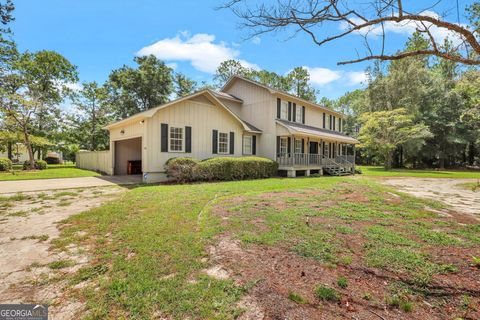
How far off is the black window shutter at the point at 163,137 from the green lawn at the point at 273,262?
6556 millimetres

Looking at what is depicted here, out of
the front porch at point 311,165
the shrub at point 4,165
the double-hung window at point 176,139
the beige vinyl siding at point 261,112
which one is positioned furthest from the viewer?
the beige vinyl siding at point 261,112

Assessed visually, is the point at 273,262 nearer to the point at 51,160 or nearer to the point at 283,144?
the point at 283,144

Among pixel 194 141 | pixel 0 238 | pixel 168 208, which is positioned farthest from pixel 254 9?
pixel 194 141

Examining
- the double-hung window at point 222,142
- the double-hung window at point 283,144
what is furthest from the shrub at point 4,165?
the double-hung window at point 283,144

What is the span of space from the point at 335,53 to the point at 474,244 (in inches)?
161

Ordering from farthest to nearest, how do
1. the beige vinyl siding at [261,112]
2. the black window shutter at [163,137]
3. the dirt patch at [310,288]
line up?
the beige vinyl siding at [261,112] < the black window shutter at [163,137] < the dirt patch at [310,288]

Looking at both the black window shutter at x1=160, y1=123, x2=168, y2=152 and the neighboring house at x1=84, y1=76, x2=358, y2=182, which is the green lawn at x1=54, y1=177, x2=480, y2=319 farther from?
the neighboring house at x1=84, y1=76, x2=358, y2=182

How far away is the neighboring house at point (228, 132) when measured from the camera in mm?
12062

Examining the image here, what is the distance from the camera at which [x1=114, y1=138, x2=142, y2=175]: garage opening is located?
1587 cm

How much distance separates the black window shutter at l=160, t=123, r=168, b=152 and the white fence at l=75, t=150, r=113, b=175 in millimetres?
5677

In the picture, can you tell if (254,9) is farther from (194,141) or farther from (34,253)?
(194,141)

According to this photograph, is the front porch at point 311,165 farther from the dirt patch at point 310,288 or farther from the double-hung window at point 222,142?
the dirt patch at point 310,288

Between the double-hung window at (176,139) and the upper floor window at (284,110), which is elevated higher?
the upper floor window at (284,110)

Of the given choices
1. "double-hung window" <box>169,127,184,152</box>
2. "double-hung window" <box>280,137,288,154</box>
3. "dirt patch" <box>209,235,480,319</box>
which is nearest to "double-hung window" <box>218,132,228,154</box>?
"double-hung window" <box>169,127,184,152</box>
